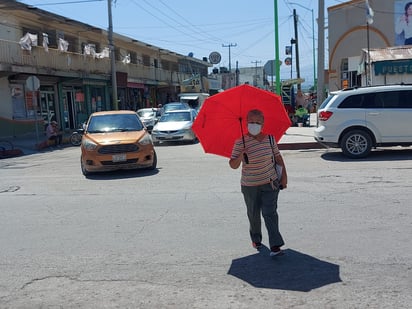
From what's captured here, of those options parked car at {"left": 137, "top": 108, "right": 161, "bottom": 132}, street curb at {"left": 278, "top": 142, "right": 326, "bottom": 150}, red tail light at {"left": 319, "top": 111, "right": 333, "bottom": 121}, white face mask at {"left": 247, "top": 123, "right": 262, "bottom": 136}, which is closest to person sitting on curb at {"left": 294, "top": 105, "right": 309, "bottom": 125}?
parked car at {"left": 137, "top": 108, "right": 161, "bottom": 132}

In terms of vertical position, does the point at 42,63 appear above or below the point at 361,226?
above

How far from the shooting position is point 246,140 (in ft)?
16.0

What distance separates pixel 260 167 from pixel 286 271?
105cm

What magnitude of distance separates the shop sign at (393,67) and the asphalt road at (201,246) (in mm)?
10794

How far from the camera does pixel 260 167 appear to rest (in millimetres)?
4828

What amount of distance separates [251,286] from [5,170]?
11.4 metres

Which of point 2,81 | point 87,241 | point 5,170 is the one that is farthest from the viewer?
point 2,81

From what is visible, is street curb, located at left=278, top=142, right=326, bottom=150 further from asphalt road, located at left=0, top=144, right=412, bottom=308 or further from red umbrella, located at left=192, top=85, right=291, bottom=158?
red umbrella, located at left=192, top=85, right=291, bottom=158

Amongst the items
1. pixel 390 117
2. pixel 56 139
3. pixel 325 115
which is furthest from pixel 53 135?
pixel 390 117

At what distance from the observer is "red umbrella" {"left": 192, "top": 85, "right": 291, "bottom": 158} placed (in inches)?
199

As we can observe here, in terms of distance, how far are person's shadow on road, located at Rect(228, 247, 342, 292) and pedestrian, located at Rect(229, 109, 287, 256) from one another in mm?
177

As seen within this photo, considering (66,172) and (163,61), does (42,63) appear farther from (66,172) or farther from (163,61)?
(163,61)

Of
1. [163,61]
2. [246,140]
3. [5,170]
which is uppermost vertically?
[163,61]

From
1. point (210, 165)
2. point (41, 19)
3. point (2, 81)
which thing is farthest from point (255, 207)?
point (41, 19)
